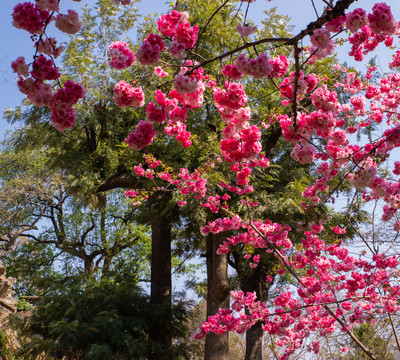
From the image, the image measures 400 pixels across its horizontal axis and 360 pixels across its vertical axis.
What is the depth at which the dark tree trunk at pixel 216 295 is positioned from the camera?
24.5ft

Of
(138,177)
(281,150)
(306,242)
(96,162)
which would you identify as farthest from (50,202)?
(306,242)

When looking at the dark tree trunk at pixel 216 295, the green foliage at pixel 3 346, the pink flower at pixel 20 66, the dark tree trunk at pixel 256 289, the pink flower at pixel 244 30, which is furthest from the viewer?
the dark tree trunk at pixel 256 289

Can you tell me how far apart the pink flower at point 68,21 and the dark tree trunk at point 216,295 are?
6043 mm

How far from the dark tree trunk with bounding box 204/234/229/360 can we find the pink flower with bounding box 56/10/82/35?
19.8 ft

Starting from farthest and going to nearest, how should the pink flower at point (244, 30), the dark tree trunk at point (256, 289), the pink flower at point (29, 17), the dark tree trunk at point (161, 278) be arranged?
the dark tree trunk at point (256, 289)
the dark tree trunk at point (161, 278)
the pink flower at point (244, 30)
the pink flower at point (29, 17)

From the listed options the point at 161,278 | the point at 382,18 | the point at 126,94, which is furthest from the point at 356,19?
the point at 161,278

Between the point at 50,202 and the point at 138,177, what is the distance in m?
9.10

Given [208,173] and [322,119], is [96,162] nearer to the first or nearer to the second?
[208,173]

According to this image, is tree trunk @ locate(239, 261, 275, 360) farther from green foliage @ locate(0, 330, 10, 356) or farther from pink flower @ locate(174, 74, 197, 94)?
pink flower @ locate(174, 74, 197, 94)

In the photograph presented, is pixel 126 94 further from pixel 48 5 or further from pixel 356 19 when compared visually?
pixel 356 19

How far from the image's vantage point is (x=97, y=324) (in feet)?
23.0

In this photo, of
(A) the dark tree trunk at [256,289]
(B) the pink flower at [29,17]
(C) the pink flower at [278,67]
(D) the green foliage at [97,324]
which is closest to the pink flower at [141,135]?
(B) the pink flower at [29,17]

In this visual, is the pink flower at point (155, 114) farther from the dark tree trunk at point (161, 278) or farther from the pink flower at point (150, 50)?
the dark tree trunk at point (161, 278)

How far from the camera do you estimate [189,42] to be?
2990 millimetres
